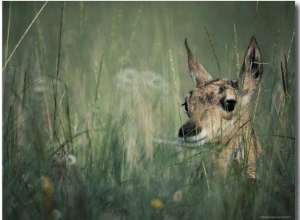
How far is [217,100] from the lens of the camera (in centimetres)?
277

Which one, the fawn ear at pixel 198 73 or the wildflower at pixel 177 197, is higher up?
the fawn ear at pixel 198 73

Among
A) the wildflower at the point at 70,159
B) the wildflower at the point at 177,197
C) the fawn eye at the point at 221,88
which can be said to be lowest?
the wildflower at the point at 177,197

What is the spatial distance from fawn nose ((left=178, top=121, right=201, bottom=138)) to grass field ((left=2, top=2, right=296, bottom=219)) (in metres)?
0.04

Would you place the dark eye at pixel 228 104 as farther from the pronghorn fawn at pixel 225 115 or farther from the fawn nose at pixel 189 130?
the fawn nose at pixel 189 130

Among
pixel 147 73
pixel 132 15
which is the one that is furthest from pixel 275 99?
pixel 132 15

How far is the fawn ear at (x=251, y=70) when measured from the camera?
282cm

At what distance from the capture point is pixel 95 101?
9.16 feet

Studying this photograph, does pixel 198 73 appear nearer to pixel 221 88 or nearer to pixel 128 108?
pixel 221 88

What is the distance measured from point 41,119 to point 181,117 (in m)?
0.72

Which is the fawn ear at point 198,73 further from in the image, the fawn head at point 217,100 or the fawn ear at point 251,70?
the fawn ear at point 251,70

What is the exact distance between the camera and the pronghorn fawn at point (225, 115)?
2.75 meters

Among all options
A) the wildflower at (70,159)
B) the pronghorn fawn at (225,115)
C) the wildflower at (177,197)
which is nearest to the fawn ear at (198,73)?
the pronghorn fawn at (225,115)

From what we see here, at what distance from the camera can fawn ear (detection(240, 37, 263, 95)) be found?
2.82 metres

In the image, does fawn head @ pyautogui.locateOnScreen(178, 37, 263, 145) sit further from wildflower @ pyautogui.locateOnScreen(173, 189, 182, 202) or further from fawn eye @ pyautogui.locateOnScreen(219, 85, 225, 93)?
wildflower @ pyautogui.locateOnScreen(173, 189, 182, 202)
